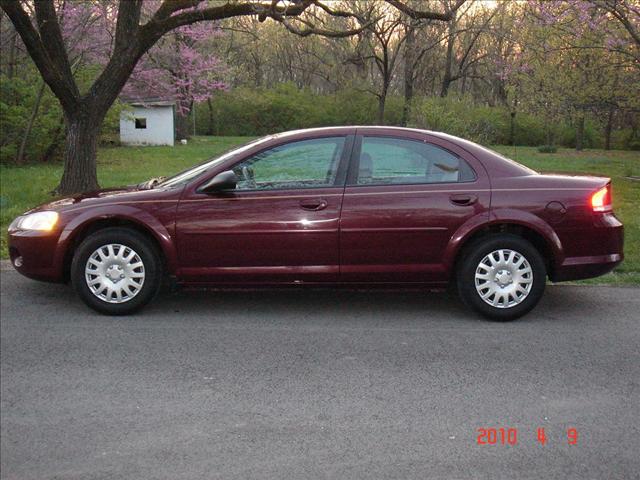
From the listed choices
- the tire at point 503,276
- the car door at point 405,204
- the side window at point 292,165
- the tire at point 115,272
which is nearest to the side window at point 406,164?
the car door at point 405,204

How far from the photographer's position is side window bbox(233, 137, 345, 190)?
18.3 ft

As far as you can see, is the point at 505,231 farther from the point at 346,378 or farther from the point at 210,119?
the point at 210,119

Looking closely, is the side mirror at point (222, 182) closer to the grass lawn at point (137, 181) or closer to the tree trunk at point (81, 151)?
the grass lawn at point (137, 181)

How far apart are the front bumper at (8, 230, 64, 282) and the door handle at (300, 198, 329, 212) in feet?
7.00

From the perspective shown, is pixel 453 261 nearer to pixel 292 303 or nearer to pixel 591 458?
pixel 292 303

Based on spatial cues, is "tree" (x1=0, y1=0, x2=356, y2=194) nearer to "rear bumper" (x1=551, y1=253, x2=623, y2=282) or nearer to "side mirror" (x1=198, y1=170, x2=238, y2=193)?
"side mirror" (x1=198, y1=170, x2=238, y2=193)

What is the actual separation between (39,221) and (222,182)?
1705 millimetres

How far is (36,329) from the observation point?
525cm

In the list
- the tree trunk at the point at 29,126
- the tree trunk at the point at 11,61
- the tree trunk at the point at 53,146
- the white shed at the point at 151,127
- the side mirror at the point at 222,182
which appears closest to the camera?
the side mirror at the point at 222,182

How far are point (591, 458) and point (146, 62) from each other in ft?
65.8

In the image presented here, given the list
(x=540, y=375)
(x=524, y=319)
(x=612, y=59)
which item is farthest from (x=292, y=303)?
(x=612, y=59)

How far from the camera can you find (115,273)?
552 centimetres

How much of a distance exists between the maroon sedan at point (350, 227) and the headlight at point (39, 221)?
0.02 metres

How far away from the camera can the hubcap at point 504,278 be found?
5445 mm
